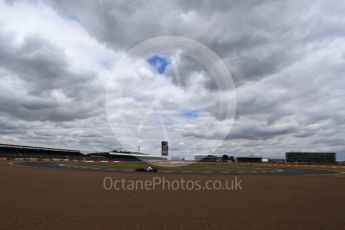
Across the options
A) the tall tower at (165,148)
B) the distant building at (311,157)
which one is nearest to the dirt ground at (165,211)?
the tall tower at (165,148)

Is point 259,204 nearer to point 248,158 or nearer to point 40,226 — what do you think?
point 40,226

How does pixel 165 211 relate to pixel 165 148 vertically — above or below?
below

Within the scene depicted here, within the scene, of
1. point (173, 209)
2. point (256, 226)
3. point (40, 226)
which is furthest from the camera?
point (173, 209)

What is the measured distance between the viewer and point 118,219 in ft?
35.6

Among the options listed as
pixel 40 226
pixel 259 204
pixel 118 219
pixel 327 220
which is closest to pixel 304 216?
pixel 327 220

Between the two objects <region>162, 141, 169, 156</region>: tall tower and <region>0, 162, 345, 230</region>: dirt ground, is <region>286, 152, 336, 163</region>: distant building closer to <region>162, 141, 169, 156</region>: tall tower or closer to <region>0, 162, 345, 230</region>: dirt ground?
<region>162, 141, 169, 156</region>: tall tower

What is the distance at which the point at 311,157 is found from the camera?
156 meters

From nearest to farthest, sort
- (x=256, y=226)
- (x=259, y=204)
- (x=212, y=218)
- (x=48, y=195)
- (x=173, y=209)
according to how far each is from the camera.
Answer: (x=256, y=226) < (x=212, y=218) < (x=173, y=209) < (x=259, y=204) < (x=48, y=195)

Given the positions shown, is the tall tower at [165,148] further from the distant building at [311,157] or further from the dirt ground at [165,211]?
the distant building at [311,157]

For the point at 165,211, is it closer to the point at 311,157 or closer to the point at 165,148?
the point at 165,148

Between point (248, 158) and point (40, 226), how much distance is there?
163894 mm

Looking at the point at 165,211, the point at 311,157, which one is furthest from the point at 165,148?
the point at 311,157

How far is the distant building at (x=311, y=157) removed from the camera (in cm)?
14568

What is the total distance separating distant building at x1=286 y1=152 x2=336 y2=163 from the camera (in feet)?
478
